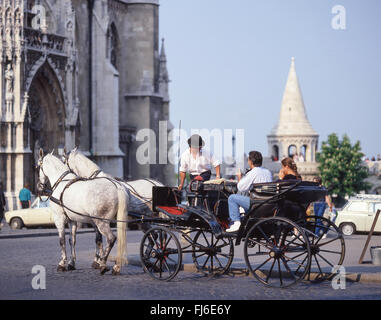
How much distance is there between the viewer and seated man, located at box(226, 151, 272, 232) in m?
12.4

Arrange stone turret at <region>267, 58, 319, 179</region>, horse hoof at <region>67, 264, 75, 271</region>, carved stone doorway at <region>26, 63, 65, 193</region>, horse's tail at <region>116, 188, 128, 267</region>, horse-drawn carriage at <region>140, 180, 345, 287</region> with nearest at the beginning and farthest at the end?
horse-drawn carriage at <region>140, 180, 345, 287</region>, horse's tail at <region>116, 188, 128, 267</region>, horse hoof at <region>67, 264, 75, 271</region>, carved stone doorway at <region>26, 63, 65, 193</region>, stone turret at <region>267, 58, 319, 179</region>

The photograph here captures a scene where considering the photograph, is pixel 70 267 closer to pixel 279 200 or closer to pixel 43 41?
pixel 279 200

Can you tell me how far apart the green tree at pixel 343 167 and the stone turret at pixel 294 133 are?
10605mm

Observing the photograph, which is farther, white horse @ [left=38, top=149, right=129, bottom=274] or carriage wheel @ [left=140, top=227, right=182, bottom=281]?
white horse @ [left=38, top=149, right=129, bottom=274]

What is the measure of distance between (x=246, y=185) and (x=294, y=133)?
101887 millimetres

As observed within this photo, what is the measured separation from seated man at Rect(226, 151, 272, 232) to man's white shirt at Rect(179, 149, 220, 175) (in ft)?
3.97

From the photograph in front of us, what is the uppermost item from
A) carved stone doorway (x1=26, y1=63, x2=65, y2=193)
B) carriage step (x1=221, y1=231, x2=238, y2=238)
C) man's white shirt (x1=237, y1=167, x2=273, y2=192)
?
carved stone doorway (x1=26, y1=63, x2=65, y2=193)

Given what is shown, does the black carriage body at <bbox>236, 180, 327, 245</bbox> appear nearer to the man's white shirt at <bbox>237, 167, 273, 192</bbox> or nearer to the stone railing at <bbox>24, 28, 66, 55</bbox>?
the man's white shirt at <bbox>237, 167, 273, 192</bbox>

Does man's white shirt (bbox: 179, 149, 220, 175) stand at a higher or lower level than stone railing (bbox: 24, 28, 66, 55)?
lower

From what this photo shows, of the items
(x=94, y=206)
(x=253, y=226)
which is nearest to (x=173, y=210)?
(x=94, y=206)

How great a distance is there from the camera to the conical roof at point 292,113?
358 feet

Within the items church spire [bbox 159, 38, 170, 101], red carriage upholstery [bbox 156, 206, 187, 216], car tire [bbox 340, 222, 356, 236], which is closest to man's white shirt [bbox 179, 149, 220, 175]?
red carriage upholstery [bbox 156, 206, 187, 216]

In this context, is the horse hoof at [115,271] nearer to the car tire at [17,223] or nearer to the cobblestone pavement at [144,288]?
the cobblestone pavement at [144,288]

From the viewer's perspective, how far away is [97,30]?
4128cm
